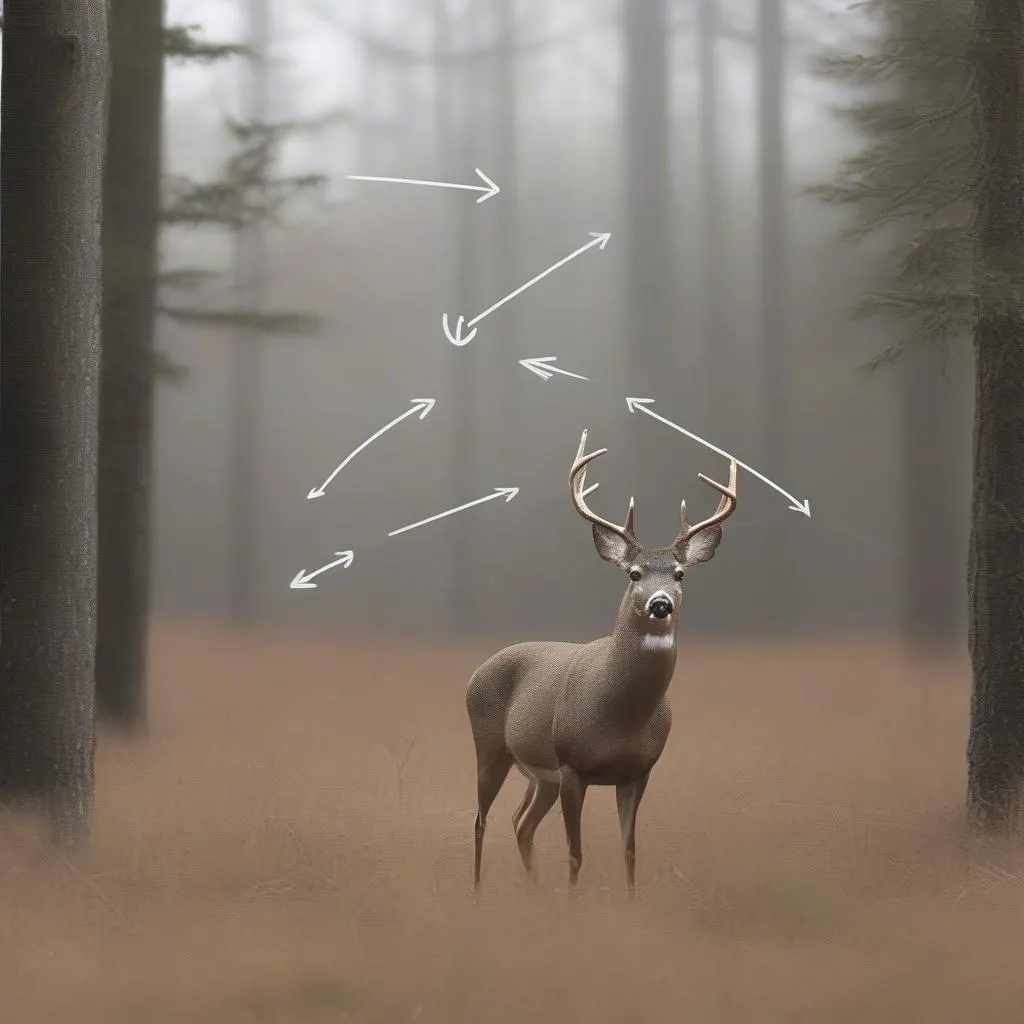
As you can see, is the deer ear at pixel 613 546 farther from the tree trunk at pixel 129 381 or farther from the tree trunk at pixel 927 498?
the tree trunk at pixel 129 381

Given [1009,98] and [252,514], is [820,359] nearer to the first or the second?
[1009,98]

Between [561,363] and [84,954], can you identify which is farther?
[561,363]

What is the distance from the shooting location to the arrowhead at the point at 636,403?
746cm

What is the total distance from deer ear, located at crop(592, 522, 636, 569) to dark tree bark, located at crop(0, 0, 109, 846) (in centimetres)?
228

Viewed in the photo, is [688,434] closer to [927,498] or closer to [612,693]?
[927,498]

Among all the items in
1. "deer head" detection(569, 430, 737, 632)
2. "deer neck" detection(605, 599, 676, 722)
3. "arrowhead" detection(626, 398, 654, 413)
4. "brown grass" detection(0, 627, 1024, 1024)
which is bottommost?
"brown grass" detection(0, 627, 1024, 1024)

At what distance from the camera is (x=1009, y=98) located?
6.57 metres

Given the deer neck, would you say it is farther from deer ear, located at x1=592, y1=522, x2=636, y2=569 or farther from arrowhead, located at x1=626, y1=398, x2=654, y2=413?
arrowhead, located at x1=626, y1=398, x2=654, y2=413

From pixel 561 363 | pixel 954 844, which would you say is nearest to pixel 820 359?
pixel 561 363

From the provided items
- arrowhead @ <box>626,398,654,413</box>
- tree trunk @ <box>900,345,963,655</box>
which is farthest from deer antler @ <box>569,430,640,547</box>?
tree trunk @ <box>900,345,963,655</box>

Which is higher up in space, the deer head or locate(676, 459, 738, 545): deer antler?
locate(676, 459, 738, 545): deer antler

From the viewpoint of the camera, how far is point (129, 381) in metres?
8.60

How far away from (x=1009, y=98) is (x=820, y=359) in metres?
2.05

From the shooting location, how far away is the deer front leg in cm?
512
